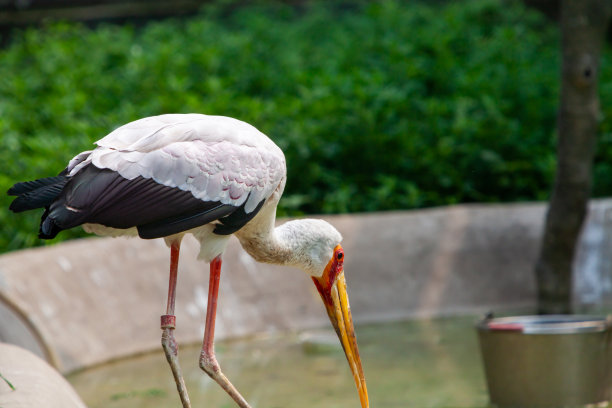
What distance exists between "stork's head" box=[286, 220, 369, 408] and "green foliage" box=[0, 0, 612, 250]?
3206mm

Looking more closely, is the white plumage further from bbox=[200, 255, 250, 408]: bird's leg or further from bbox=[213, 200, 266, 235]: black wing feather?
bbox=[200, 255, 250, 408]: bird's leg

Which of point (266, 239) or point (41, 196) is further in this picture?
point (266, 239)

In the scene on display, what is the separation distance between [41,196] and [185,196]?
50cm

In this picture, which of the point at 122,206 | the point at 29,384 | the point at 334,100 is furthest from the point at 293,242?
the point at 334,100

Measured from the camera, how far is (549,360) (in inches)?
161

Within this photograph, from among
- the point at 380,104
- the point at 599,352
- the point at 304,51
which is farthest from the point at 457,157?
the point at 599,352

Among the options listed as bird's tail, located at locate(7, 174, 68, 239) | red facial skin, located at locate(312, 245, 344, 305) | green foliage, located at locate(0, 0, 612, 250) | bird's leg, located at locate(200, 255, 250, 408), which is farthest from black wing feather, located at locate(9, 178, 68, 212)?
green foliage, located at locate(0, 0, 612, 250)

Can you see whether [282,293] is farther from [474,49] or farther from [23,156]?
[474,49]

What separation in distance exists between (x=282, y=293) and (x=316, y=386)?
1506 millimetres

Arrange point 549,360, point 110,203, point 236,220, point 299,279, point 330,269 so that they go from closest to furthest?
point 110,203
point 236,220
point 330,269
point 549,360
point 299,279

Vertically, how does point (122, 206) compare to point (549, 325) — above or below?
above

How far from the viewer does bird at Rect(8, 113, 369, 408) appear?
3.22 meters

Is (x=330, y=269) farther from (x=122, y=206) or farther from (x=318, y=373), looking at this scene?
(x=318, y=373)

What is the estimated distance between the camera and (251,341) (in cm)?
602
